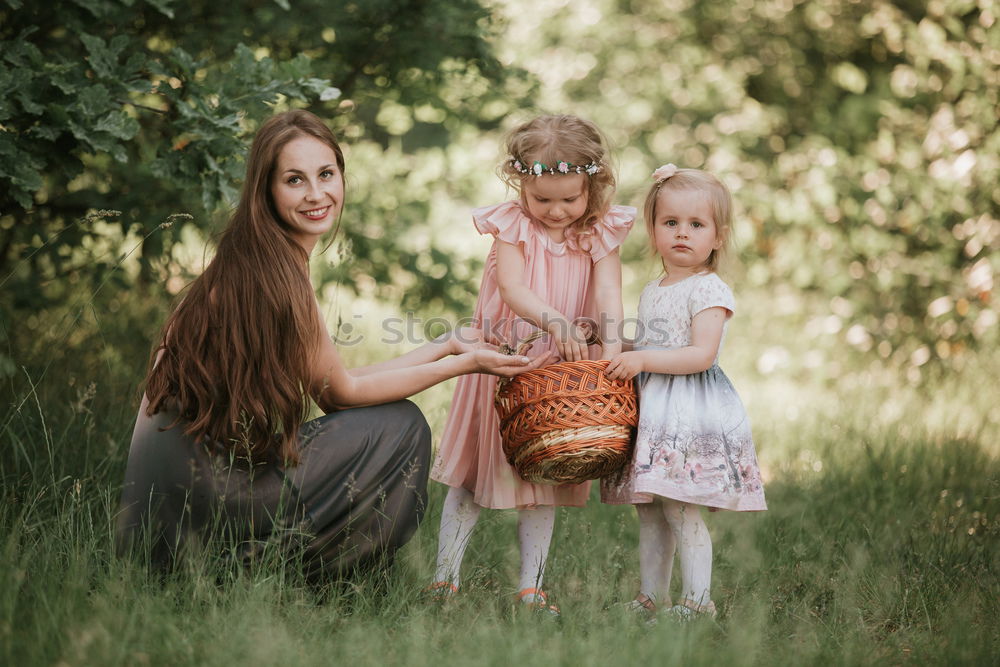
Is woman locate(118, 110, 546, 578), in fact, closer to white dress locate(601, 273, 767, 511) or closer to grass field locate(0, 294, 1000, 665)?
grass field locate(0, 294, 1000, 665)

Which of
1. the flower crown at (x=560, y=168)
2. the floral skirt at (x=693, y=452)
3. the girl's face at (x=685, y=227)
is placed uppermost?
the flower crown at (x=560, y=168)

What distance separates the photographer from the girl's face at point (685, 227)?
2.92m

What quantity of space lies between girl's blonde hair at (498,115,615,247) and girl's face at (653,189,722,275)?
197mm

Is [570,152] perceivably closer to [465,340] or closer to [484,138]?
[465,340]

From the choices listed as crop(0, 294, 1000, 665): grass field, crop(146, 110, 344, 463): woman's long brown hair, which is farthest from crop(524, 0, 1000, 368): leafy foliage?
crop(146, 110, 344, 463): woman's long brown hair

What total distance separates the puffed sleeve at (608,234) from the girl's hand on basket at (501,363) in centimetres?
50

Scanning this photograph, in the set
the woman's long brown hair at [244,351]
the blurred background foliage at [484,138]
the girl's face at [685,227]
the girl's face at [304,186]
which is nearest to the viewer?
the woman's long brown hair at [244,351]

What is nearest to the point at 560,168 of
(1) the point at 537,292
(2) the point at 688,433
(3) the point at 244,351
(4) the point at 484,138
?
(1) the point at 537,292

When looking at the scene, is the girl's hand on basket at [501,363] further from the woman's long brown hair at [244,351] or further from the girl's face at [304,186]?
the girl's face at [304,186]

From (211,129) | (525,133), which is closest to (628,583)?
(525,133)

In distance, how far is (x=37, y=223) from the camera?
4.15 m

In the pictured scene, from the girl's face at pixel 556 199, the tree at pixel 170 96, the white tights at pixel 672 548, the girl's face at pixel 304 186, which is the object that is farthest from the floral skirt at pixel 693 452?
the tree at pixel 170 96

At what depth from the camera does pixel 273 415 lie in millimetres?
2621

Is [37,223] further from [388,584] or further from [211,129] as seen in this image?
[388,584]
